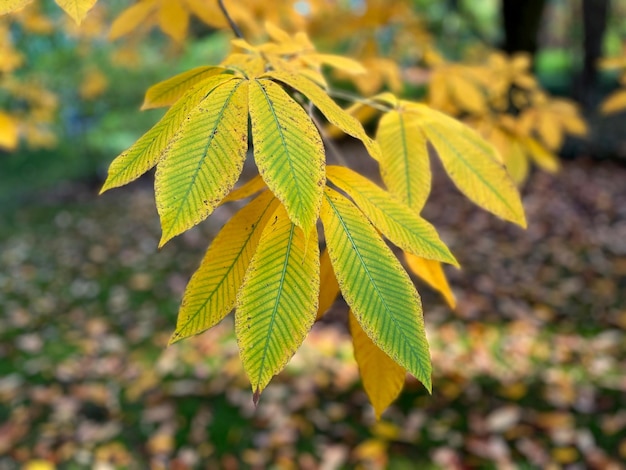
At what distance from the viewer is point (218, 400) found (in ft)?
7.77

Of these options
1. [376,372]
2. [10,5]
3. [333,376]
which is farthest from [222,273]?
[333,376]

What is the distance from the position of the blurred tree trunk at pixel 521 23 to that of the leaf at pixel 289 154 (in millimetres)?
3730

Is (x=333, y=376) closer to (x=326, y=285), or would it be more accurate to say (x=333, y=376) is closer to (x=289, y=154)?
(x=326, y=285)

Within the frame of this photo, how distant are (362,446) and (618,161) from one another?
430 cm

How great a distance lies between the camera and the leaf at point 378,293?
39cm

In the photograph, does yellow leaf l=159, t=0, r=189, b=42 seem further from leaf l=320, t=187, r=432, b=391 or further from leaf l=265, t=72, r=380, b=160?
leaf l=320, t=187, r=432, b=391

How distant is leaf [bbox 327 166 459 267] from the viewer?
0.45 metres

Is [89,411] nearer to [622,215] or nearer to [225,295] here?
[225,295]

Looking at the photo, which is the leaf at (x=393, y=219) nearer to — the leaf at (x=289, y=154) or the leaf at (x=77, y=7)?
the leaf at (x=289, y=154)

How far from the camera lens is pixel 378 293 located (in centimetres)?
40

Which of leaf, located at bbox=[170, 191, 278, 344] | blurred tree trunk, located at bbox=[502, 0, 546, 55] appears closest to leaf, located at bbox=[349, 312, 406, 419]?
leaf, located at bbox=[170, 191, 278, 344]

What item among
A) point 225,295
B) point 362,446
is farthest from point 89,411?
point 225,295

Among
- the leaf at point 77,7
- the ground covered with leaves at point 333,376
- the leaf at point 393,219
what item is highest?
the leaf at point 77,7

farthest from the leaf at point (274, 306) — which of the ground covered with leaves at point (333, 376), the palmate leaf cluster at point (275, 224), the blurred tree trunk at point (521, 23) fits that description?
the blurred tree trunk at point (521, 23)
